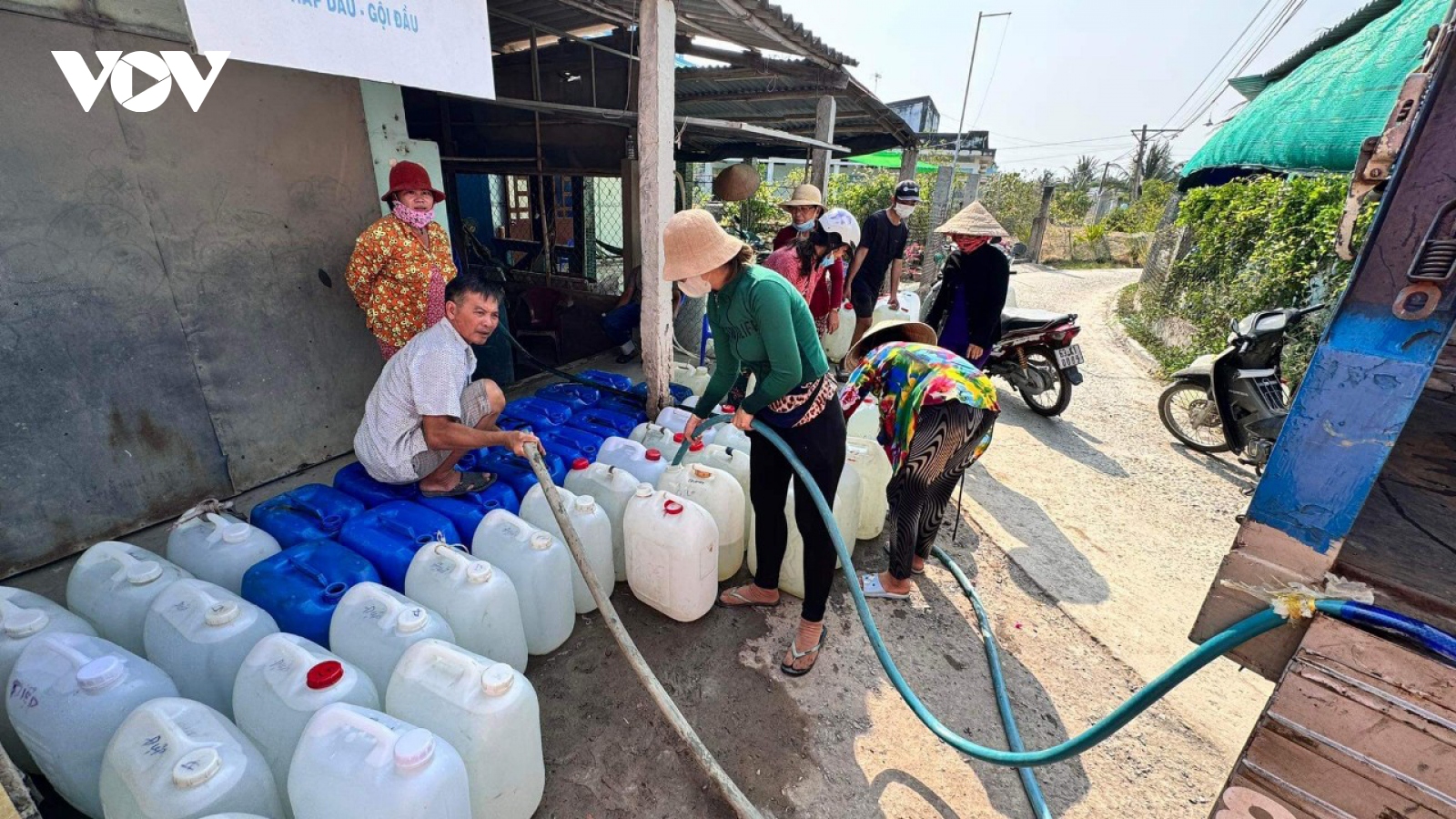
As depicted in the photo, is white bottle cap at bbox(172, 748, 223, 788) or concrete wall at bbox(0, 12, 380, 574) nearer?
white bottle cap at bbox(172, 748, 223, 788)

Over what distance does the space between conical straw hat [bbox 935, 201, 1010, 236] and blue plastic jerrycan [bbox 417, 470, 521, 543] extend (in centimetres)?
309

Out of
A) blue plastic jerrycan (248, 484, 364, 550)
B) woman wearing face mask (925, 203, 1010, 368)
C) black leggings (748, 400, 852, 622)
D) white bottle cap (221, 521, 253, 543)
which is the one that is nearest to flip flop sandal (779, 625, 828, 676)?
black leggings (748, 400, 852, 622)

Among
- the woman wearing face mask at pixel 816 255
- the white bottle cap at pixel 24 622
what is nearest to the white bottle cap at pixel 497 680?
the white bottle cap at pixel 24 622

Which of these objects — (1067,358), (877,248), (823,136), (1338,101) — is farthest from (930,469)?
(1338,101)

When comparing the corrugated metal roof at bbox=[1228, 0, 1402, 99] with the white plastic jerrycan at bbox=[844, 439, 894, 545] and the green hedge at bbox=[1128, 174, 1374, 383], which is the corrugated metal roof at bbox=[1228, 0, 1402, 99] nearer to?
the green hedge at bbox=[1128, 174, 1374, 383]

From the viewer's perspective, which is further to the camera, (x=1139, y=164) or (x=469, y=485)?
(x=1139, y=164)

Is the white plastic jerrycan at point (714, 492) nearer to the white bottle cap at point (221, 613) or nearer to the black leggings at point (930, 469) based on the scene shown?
the black leggings at point (930, 469)

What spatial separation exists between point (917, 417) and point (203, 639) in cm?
255

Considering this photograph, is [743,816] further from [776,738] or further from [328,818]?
[328,818]

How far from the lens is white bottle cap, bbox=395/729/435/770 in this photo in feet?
4.26

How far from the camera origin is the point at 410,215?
310 centimetres

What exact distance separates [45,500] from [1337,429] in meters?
4.66

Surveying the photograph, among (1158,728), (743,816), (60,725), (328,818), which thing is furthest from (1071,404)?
(60,725)

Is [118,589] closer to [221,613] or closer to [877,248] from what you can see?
[221,613]
